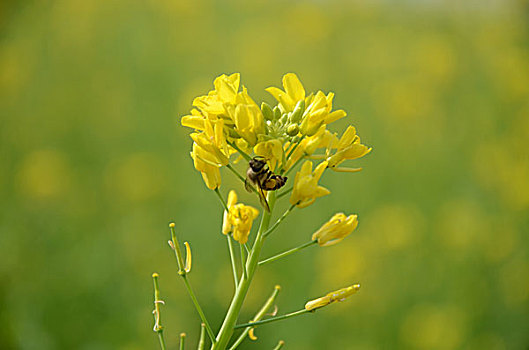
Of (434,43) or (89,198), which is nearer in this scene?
(89,198)

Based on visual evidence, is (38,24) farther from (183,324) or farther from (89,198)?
(183,324)

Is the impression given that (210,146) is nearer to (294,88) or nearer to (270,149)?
(270,149)

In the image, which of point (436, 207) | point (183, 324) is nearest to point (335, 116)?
point (183, 324)

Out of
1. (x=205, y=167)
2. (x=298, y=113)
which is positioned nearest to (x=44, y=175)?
(x=205, y=167)

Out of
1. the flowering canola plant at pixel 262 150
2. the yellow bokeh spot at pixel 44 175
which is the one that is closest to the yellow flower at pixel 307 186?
the flowering canola plant at pixel 262 150

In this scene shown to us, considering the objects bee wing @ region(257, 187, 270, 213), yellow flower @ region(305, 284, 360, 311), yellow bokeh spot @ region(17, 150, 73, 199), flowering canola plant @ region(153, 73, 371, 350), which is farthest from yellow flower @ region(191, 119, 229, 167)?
yellow bokeh spot @ region(17, 150, 73, 199)
